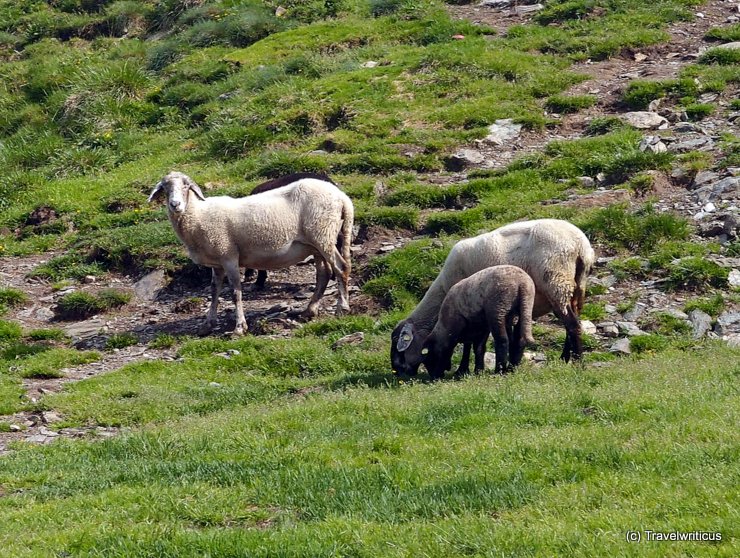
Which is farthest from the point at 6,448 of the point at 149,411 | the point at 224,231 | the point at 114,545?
the point at 224,231

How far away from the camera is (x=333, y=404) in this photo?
10.8 metres

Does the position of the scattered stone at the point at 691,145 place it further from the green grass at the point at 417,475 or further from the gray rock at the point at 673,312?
the green grass at the point at 417,475

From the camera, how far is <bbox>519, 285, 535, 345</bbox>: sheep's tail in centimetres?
1195

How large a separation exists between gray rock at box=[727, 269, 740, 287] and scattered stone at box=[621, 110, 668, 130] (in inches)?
242

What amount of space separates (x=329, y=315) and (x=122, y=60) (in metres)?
16.0

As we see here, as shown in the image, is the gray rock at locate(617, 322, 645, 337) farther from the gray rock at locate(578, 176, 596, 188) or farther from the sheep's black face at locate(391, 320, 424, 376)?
the gray rock at locate(578, 176, 596, 188)

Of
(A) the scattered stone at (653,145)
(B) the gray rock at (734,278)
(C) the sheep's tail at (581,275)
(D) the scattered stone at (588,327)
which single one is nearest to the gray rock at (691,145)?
(A) the scattered stone at (653,145)

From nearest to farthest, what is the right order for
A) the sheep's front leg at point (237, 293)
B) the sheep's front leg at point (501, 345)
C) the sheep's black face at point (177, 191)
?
the sheep's front leg at point (501, 345) < the sheep's front leg at point (237, 293) < the sheep's black face at point (177, 191)

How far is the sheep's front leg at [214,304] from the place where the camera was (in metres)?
15.7

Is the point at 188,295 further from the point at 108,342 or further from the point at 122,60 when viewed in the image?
the point at 122,60

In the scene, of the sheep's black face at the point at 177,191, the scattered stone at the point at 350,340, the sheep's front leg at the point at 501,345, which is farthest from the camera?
the sheep's black face at the point at 177,191

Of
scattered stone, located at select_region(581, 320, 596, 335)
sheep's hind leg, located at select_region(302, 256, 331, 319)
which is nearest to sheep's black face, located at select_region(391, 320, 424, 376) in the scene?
scattered stone, located at select_region(581, 320, 596, 335)

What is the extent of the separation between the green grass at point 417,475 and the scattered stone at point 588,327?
2.31m

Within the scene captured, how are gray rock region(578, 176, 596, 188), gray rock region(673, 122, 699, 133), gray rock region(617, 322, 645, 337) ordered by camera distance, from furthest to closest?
1. gray rock region(673, 122, 699, 133)
2. gray rock region(578, 176, 596, 188)
3. gray rock region(617, 322, 645, 337)
